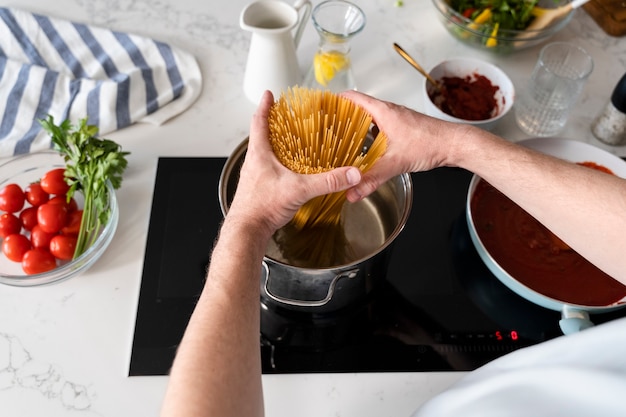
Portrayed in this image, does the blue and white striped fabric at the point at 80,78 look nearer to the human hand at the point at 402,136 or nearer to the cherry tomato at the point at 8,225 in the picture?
the cherry tomato at the point at 8,225

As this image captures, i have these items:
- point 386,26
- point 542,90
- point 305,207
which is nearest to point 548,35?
point 542,90

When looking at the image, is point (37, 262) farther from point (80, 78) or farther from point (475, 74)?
point (475, 74)

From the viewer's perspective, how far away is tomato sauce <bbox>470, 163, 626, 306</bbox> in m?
0.81

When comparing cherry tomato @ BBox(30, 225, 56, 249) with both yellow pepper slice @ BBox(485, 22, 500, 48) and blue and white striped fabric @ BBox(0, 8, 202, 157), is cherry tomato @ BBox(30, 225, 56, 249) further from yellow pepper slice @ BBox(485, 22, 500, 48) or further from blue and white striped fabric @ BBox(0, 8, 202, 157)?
yellow pepper slice @ BBox(485, 22, 500, 48)

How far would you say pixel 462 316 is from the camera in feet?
2.70

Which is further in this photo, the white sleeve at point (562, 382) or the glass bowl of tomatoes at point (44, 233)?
the glass bowl of tomatoes at point (44, 233)

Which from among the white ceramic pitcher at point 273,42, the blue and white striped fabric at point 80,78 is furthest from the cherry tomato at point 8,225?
the white ceramic pitcher at point 273,42

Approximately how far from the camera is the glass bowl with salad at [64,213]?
0.81 meters

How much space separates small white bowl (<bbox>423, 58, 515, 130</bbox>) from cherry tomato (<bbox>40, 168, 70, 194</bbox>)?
61 cm

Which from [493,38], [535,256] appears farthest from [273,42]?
[535,256]

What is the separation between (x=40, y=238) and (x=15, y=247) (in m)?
0.04

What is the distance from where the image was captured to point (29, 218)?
85 centimetres

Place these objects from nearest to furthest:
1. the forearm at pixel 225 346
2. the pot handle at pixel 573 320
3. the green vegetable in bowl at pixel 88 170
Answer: the forearm at pixel 225 346 < the pot handle at pixel 573 320 < the green vegetable in bowl at pixel 88 170

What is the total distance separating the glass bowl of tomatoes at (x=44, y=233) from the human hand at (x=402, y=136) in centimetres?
40
